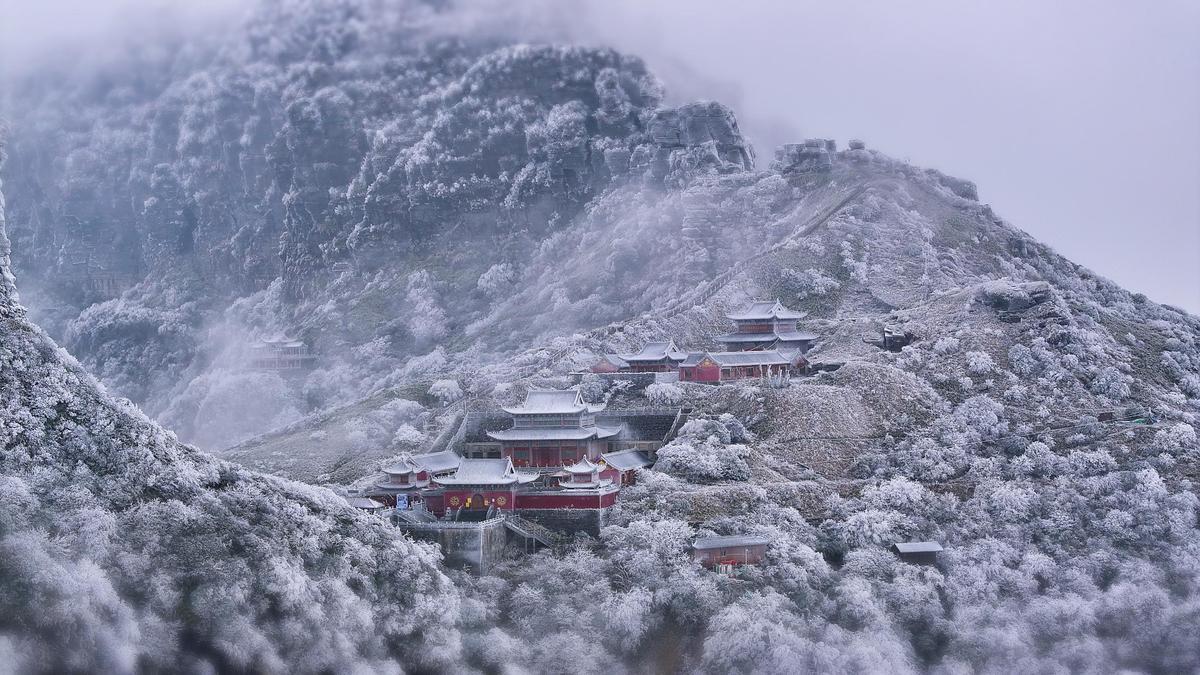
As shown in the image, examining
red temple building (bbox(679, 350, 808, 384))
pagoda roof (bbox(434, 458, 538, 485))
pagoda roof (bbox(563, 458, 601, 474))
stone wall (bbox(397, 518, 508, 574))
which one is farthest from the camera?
red temple building (bbox(679, 350, 808, 384))

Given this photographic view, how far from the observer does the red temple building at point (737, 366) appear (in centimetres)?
9144

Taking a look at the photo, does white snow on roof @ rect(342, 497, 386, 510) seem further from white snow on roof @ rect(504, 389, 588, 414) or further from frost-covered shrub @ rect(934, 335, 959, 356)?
frost-covered shrub @ rect(934, 335, 959, 356)

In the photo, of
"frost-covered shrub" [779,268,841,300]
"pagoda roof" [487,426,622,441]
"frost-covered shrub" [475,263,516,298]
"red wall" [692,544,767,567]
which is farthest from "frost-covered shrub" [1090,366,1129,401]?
"frost-covered shrub" [475,263,516,298]

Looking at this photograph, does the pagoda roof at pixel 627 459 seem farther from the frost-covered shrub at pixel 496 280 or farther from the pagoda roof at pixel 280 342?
the pagoda roof at pixel 280 342

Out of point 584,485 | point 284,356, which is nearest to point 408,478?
point 584,485

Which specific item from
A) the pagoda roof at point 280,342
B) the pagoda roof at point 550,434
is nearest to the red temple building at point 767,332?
the pagoda roof at point 550,434

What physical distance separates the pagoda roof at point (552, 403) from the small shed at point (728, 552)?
580 inches

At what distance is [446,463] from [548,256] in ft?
207

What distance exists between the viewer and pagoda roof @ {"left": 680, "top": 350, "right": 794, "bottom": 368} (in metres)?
91.6

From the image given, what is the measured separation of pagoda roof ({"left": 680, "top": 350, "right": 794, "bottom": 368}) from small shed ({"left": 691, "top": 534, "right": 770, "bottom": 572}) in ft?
82.4

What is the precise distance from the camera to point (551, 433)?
7906 cm

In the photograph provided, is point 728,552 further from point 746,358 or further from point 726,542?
point 746,358

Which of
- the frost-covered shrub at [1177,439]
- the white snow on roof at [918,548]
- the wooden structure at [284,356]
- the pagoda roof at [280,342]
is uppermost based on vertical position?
the frost-covered shrub at [1177,439]

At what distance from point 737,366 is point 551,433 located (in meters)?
17.2
